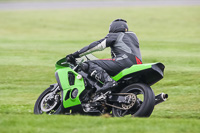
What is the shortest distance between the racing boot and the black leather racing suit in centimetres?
12

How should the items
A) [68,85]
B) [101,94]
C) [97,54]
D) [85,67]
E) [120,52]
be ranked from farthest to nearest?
[97,54], [68,85], [85,67], [120,52], [101,94]

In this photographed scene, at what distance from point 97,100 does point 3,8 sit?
40809mm

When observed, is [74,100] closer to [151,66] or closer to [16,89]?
[151,66]

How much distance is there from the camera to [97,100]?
25.8 ft

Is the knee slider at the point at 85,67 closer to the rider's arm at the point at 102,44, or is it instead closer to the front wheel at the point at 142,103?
the rider's arm at the point at 102,44

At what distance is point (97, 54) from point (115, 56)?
1248cm

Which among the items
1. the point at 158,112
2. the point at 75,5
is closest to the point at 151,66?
the point at 158,112

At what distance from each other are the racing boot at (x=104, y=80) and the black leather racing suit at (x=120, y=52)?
0.12 meters

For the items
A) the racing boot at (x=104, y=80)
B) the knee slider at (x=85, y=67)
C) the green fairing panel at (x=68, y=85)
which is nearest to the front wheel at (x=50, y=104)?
the green fairing panel at (x=68, y=85)

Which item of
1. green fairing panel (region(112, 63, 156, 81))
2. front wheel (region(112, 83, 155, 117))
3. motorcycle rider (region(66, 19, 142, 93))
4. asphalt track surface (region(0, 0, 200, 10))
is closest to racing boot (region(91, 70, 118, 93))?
motorcycle rider (region(66, 19, 142, 93))

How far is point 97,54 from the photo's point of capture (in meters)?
20.5

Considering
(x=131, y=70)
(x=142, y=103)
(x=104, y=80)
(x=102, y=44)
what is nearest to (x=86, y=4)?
(x=102, y=44)

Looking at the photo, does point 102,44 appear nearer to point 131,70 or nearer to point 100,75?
point 100,75

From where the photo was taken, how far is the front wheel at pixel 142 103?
7.05 meters
